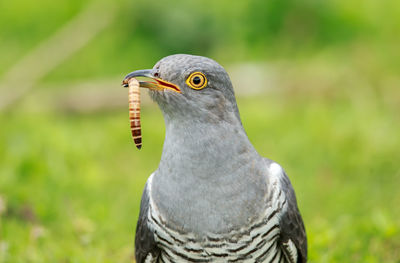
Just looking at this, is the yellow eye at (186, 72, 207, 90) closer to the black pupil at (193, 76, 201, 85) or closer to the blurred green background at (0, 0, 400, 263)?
the black pupil at (193, 76, 201, 85)

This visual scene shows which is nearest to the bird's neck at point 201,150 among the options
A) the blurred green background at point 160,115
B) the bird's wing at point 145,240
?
the bird's wing at point 145,240

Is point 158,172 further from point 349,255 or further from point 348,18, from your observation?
point 348,18

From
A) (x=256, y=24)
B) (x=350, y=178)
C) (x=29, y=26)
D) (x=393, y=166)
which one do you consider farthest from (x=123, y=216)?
(x=29, y=26)

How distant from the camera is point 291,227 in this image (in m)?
3.87

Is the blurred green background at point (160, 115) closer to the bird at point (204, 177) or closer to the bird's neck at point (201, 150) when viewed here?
the bird at point (204, 177)

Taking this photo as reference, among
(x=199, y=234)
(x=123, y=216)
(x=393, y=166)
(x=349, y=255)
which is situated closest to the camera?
(x=199, y=234)

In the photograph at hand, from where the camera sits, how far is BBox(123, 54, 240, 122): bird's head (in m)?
3.58

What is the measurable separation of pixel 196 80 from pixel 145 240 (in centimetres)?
106

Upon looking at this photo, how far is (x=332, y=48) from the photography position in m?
9.94

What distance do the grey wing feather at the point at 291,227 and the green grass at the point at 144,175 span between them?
717 millimetres

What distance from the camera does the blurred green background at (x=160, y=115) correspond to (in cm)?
535

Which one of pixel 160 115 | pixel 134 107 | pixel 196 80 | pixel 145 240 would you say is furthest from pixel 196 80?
pixel 160 115

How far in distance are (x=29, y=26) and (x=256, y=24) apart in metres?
3.83

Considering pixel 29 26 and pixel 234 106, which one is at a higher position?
pixel 29 26
